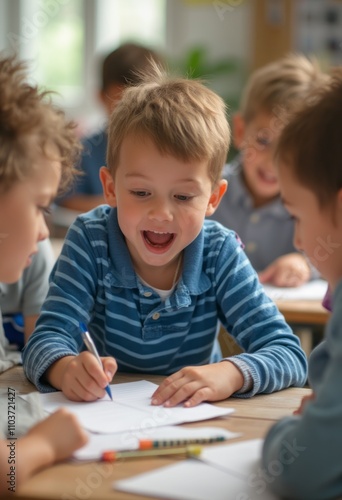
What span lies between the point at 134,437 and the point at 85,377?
0.23m

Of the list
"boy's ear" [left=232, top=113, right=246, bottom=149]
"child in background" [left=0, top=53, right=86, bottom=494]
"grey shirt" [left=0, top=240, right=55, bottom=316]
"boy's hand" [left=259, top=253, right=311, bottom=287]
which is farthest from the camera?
"boy's ear" [left=232, top=113, right=246, bottom=149]

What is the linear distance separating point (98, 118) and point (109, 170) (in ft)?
16.7

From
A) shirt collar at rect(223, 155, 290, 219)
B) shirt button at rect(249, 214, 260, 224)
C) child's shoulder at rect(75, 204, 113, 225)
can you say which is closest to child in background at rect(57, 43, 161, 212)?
shirt collar at rect(223, 155, 290, 219)

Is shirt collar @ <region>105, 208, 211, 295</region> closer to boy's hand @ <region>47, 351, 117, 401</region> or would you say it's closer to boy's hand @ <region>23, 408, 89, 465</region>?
boy's hand @ <region>47, 351, 117, 401</region>

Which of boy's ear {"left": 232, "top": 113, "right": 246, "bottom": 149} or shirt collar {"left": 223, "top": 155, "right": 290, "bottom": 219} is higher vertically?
boy's ear {"left": 232, "top": 113, "right": 246, "bottom": 149}

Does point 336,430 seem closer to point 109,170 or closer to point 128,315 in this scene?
point 128,315

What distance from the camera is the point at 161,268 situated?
1.82 metres

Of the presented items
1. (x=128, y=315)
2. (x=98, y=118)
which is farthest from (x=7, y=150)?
(x=98, y=118)

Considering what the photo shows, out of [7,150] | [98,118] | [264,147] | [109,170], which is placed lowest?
[98,118]

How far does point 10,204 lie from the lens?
1352 mm

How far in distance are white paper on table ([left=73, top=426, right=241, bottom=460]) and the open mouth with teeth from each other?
1.69ft

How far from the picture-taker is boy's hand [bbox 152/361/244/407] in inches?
57.0

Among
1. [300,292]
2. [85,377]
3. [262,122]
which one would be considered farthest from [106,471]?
[262,122]

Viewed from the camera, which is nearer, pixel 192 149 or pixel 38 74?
pixel 192 149
